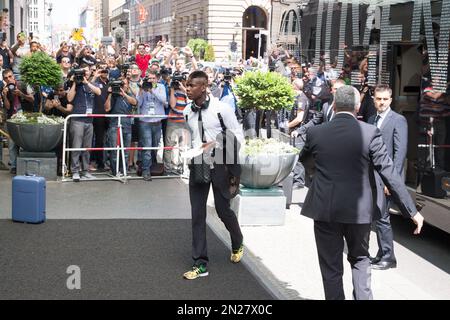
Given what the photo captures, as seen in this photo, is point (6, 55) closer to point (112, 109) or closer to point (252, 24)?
point (112, 109)

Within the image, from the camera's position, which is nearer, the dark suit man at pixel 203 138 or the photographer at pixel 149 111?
the dark suit man at pixel 203 138

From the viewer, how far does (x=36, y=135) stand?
1253cm

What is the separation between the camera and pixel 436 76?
830 centimetres

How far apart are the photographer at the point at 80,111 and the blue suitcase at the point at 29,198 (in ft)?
10.8

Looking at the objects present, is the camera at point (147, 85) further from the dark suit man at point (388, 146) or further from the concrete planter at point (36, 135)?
the dark suit man at point (388, 146)

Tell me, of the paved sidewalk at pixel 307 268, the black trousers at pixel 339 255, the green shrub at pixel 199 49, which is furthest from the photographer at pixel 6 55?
the green shrub at pixel 199 49

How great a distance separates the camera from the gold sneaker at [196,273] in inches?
281

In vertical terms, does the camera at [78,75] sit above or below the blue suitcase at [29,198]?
above

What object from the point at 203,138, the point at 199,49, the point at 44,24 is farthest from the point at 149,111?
the point at 44,24

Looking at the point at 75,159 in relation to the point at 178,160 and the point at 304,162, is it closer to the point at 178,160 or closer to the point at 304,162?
the point at 178,160

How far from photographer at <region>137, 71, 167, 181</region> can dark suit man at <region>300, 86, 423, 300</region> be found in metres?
7.91

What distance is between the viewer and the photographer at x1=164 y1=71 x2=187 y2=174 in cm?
1343

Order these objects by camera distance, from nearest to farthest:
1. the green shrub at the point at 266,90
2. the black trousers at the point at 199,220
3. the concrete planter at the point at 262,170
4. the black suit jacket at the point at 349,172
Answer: the black suit jacket at the point at 349,172 < the black trousers at the point at 199,220 < the concrete planter at the point at 262,170 < the green shrub at the point at 266,90

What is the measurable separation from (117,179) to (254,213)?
171 inches
